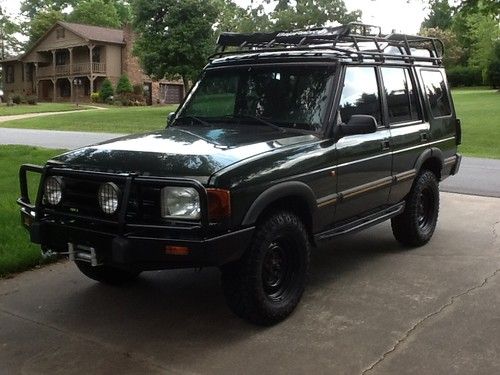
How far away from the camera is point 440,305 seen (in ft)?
15.0

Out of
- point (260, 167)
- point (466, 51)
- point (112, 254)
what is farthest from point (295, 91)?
point (466, 51)

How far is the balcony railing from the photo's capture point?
175 feet

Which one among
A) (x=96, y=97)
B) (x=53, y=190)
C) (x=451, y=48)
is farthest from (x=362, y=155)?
(x=451, y=48)

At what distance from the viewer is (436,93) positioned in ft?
21.3

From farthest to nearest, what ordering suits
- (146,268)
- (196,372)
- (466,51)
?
(466,51) → (146,268) → (196,372)

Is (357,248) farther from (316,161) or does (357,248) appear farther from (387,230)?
(316,161)

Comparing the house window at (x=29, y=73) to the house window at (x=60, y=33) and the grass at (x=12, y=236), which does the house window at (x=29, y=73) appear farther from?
the grass at (x=12, y=236)

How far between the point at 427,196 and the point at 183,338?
3.46 m

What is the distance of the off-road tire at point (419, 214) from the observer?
602 cm

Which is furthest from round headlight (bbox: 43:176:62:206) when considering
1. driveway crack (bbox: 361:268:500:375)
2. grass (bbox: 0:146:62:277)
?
driveway crack (bbox: 361:268:500:375)

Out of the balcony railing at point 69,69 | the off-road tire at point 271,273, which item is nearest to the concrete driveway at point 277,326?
the off-road tire at point 271,273

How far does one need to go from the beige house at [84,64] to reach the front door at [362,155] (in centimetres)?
4699

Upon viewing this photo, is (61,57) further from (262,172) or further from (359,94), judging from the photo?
(262,172)

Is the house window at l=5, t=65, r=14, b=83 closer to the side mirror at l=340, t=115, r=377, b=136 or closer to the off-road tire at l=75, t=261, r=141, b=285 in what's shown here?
the off-road tire at l=75, t=261, r=141, b=285
